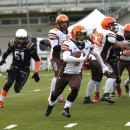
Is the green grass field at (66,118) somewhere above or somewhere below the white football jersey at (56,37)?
below

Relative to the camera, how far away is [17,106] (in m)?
7.00

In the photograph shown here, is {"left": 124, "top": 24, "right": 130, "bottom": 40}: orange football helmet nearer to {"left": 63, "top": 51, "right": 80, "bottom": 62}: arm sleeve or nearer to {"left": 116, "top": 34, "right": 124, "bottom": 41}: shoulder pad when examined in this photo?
{"left": 116, "top": 34, "right": 124, "bottom": 41}: shoulder pad

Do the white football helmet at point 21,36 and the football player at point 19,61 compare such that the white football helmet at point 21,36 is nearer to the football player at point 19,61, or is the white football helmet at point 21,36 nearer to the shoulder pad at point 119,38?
the football player at point 19,61

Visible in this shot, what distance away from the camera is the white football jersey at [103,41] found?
6.76 meters

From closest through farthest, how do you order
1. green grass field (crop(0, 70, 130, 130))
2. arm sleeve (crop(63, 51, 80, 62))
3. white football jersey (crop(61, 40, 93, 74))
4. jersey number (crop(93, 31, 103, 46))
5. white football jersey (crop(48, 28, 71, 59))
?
1. green grass field (crop(0, 70, 130, 130))
2. arm sleeve (crop(63, 51, 80, 62))
3. white football jersey (crop(61, 40, 93, 74))
4. jersey number (crop(93, 31, 103, 46))
5. white football jersey (crop(48, 28, 71, 59))

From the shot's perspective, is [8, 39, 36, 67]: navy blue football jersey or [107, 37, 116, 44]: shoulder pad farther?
[8, 39, 36, 67]: navy blue football jersey

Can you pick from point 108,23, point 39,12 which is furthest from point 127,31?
point 39,12

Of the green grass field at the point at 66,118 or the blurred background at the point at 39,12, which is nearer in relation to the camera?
the green grass field at the point at 66,118

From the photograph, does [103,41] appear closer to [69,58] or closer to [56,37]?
[56,37]

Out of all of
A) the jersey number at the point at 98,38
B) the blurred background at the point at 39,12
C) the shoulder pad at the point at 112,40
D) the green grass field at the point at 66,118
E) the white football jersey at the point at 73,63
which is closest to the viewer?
the green grass field at the point at 66,118

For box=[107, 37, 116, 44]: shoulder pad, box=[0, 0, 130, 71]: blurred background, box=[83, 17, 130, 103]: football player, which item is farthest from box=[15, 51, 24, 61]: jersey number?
box=[0, 0, 130, 71]: blurred background

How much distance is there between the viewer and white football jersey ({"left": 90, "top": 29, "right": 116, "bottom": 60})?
676 cm

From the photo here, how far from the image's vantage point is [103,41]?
6.83 metres

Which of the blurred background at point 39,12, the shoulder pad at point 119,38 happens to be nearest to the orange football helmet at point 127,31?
the shoulder pad at point 119,38
